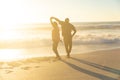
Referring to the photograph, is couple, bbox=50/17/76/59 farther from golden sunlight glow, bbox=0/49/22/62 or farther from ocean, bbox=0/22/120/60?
golden sunlight glow, bbox=0/49/22/62

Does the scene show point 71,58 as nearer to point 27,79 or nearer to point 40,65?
point 40,65

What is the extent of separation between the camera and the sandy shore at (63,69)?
833cm

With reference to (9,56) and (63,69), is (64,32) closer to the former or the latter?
(9,56)

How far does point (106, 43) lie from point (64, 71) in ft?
30.6

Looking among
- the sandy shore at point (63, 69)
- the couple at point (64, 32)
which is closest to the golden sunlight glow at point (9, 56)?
the sandy shore at point (63, 69)

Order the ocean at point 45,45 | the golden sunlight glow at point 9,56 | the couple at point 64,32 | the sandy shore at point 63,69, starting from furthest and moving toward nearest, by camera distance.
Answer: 1. the ocean at point 45,45
2. the couple at point 64,32
3. the golden sunlight glow at point 9,56
4. the sandy shore at point 63,69

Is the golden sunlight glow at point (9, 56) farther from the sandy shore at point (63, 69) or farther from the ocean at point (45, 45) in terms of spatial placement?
the sandy shore at point (63, 69)

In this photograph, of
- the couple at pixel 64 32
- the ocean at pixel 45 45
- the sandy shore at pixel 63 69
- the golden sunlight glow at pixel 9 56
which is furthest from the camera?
the ocean at pixel 45 45


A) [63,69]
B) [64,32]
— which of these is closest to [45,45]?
[64,32]

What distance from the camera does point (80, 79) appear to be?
795 centimetres

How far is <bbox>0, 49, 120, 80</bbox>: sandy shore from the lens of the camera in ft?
27.3

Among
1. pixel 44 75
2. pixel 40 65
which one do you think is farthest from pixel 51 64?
pixel 44 75

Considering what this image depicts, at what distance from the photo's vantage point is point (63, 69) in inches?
374

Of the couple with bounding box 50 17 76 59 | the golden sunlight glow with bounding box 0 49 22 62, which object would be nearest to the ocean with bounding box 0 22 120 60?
the golden sunlight glow with bounding box 0 49 22 62
